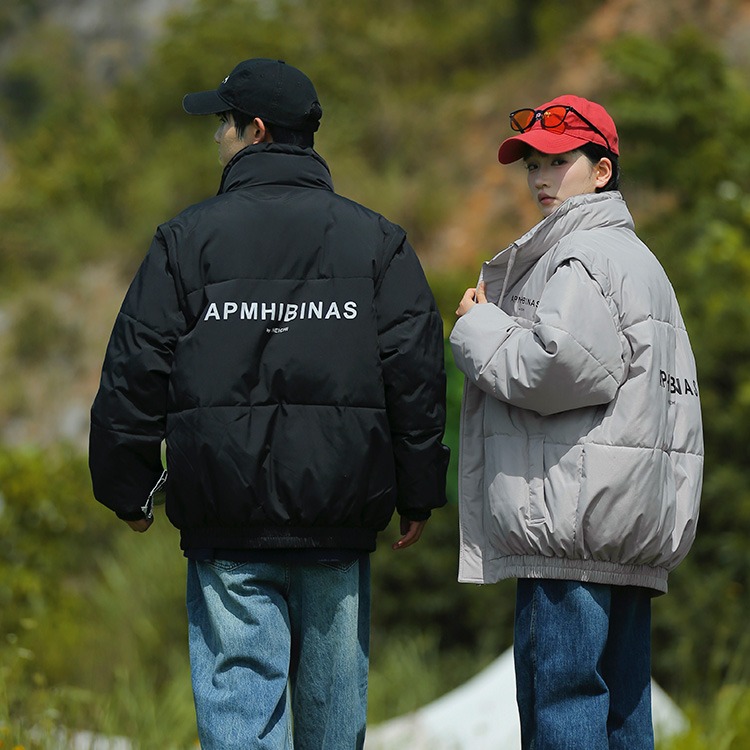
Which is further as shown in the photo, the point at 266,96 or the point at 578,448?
the point at 266,96

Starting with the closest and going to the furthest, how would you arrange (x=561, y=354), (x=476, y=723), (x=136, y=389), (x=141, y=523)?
1. (x=561, y=354)
2. (x=136, y=389)
3. (x=141, y=523)
4. (x=476, y=723)

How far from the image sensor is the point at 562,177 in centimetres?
298

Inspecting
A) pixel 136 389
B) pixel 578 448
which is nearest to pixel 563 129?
pixel 578 448

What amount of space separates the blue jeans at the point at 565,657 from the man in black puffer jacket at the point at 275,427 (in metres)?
0.33

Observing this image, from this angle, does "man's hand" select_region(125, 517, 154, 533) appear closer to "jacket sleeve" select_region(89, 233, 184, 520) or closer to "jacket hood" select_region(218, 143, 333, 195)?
"jacket sleeve" select_region(89, 233, 184, 520)

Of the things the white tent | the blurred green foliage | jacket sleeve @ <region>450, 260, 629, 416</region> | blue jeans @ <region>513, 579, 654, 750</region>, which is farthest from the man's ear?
the white tent

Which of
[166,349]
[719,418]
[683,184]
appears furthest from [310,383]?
[683,184]

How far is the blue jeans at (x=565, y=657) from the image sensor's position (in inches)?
108

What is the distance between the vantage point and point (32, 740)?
12.2 ft

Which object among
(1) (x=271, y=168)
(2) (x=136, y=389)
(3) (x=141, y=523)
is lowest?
(3) (x=141, y=523)

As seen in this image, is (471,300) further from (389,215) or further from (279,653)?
(389,215)

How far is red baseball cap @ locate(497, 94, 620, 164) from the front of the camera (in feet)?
9.67

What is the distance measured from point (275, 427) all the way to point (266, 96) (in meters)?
0.77

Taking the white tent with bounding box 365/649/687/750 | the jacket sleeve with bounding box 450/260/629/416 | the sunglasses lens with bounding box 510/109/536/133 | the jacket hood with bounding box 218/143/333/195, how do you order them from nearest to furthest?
the jacket sleeve with bounding box 450/260/629/416 < the jacket hood with bounding box 218/143/333/195 < the sunglasses lens with bounding box 510/109/536/133 < the white tent with bounding box 365/649/687/750
